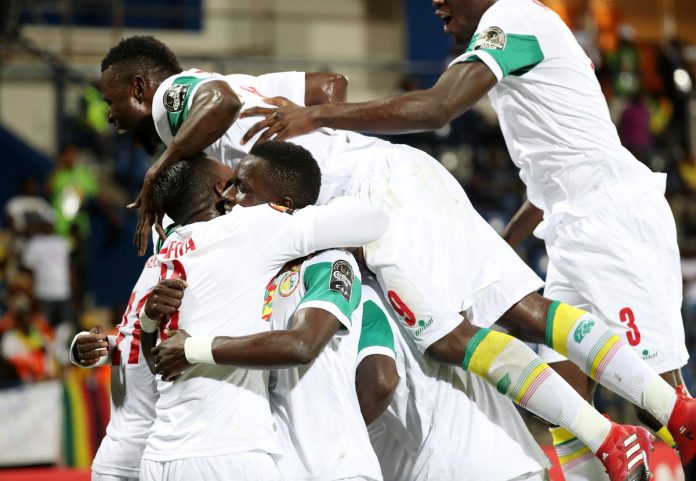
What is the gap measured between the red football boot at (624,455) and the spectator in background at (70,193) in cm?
911

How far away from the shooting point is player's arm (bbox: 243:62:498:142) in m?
3.87

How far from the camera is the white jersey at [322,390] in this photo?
3.35 m

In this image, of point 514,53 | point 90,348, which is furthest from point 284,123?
point 90,348

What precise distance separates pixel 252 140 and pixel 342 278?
2.82 feet

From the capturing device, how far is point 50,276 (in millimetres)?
11195

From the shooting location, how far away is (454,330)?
3.72 m

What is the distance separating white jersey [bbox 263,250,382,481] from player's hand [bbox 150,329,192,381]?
33cm

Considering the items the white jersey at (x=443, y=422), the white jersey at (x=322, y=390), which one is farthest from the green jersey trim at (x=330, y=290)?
the white jersey at (x=443, y=422)

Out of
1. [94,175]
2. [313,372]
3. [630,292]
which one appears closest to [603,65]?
[94,175]

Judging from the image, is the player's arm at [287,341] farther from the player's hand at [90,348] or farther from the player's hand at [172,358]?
the player's hand at [90,348]

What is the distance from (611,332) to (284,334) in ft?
4.13

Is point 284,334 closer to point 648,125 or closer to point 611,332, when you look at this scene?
point 611,332

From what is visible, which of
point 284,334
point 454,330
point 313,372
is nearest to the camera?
point 284,334

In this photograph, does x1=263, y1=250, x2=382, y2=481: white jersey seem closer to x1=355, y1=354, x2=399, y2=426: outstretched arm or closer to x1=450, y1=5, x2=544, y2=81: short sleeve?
x1=355, y1=354, x2=399, y2=426: outstretched arm
